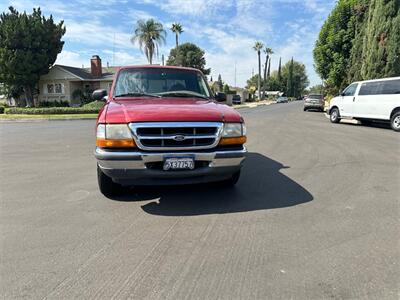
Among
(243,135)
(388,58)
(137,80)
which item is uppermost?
(388,58)

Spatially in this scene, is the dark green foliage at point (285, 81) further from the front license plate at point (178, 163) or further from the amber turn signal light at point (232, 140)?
the front license plate at point (178, 163)

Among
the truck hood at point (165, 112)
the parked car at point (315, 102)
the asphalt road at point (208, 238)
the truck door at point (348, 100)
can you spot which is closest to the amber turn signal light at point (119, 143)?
the truck hood at point (165, 112)

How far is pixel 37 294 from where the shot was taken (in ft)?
8.20

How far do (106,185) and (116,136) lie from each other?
1027mm

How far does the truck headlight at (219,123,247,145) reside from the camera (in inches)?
162

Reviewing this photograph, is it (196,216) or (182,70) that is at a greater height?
(182,70)

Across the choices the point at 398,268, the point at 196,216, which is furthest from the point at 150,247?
the point at 398,268

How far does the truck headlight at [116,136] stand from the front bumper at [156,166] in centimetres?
10

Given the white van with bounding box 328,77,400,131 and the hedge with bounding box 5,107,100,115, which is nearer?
the white van with bounding box 328,77,400,131

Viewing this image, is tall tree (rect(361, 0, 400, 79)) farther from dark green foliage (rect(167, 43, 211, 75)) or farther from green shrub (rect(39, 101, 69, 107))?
dark green foliage (rect(167, 43, 211, 75))

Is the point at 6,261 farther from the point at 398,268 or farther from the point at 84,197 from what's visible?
the point at 398,268

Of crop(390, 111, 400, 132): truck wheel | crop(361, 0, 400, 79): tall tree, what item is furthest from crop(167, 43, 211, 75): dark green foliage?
crop(390, 111, 400, 132): truck wheel

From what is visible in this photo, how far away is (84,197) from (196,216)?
74.2 inches

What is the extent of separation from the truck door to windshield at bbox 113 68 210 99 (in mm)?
11537
